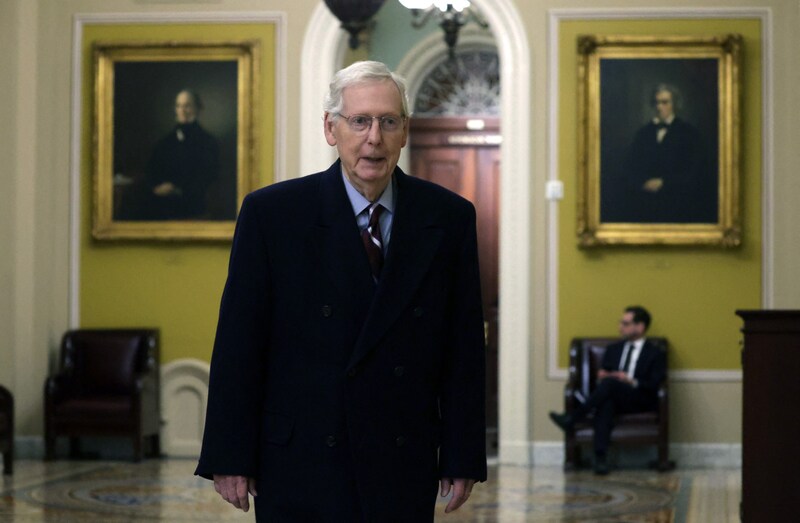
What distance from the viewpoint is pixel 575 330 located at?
1120 cm

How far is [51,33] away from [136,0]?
0.76m

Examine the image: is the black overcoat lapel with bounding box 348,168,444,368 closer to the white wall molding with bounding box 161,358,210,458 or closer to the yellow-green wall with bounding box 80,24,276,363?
the yellow-green wall with bounding box 80,24,276,363

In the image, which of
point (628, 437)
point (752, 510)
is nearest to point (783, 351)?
point (752, 510)

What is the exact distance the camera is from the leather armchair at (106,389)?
36.0ft

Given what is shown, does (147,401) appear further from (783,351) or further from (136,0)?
(783,351)

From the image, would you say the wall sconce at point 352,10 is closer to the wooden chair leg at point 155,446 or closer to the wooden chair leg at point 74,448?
the wooden chair leg at point 155,446

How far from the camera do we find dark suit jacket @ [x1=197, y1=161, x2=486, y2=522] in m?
2.87

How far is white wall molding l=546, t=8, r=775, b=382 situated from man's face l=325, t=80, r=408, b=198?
8376 millimetres

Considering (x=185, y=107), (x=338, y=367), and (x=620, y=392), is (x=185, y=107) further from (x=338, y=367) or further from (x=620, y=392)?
(x=338, y=367)

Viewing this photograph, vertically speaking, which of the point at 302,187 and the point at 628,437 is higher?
the point at 302,187

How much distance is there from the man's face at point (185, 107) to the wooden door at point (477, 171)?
2738mm

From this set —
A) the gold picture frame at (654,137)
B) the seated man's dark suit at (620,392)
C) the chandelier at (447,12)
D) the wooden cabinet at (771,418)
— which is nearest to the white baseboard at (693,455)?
the seated man's dark suit at (620,392)

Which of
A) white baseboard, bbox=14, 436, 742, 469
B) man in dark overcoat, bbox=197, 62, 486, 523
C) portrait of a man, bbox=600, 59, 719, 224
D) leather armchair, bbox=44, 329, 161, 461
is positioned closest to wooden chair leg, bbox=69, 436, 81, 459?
leather armchair, bbox=44, 329, 161, 461

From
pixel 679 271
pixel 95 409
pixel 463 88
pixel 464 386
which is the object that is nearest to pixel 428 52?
pixel 463 88
